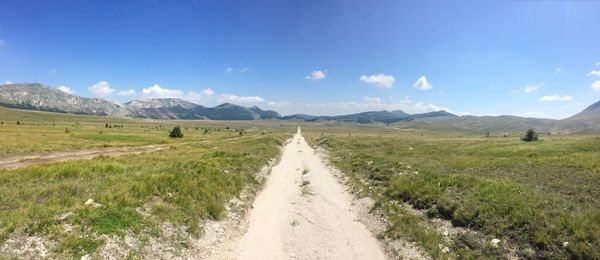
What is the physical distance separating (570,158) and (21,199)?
136ft

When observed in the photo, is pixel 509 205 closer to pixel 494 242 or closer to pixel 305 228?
pixel 494 242

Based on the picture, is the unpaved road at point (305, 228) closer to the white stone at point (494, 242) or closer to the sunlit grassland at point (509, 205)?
the sunlit grassland at point (509, 205)

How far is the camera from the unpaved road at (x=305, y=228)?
13.5m

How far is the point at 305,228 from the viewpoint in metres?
16.4

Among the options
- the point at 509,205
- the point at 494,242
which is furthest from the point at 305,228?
the point at 509,205

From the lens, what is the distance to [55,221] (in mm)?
11711

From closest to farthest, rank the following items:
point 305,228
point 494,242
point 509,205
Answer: point 494,242 < point 509,205 < point 305,228

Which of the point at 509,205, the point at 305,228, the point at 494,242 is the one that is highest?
the point at 509,205

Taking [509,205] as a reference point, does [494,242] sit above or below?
below

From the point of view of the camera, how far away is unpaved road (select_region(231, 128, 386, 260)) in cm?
1348

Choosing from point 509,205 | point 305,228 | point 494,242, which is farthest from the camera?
point 305,228

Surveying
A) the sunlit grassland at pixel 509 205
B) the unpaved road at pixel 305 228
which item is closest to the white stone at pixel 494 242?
the sunlit grassland at pixel 509 205

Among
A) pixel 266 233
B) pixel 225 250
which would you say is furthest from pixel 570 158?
pixel 225 250

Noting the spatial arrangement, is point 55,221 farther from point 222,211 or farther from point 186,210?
point 222,211
